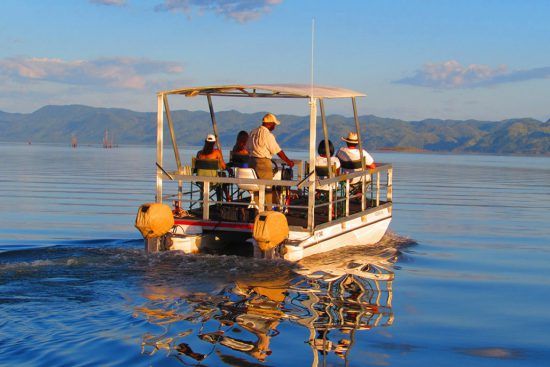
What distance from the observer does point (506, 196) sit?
32094 millimetres

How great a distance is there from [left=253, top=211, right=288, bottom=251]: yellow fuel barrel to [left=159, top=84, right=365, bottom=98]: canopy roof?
1958mm

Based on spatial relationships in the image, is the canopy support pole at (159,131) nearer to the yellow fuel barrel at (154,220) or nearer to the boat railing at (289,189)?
the boat railing at (289,189)

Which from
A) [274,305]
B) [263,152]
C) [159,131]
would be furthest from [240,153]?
[274,305]

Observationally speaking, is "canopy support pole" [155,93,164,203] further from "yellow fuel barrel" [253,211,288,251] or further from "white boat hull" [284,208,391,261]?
"white boat hull" [284,208,391,261]

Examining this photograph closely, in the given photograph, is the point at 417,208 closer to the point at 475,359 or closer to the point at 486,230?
the point at 486,230

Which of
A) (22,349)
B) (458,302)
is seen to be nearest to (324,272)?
(458,302)

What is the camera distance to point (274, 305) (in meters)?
9.48

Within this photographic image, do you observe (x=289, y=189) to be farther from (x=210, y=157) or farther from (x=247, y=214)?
(x=210, y=157)

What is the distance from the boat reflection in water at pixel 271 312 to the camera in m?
7.55

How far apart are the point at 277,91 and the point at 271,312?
171 inches

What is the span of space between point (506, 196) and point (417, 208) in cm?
793

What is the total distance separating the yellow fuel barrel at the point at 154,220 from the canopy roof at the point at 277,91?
2.11 metres

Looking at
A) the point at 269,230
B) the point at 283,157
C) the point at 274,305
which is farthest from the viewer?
the point at 283,157

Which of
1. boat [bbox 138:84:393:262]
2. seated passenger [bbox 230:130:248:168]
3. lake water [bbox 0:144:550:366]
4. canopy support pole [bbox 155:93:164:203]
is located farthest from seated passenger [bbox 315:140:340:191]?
canopy support pole [bbox 155:93:164:203]
